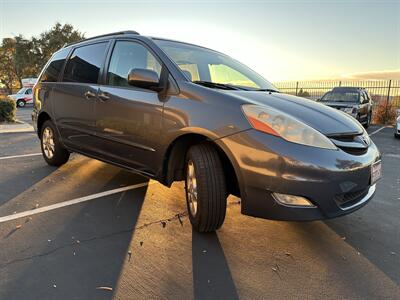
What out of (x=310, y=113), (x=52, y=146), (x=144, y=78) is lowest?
(x=52, y=146)

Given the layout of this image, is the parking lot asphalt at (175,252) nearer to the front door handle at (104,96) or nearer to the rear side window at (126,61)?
the front door handle at (104,96)

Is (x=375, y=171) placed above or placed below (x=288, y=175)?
below

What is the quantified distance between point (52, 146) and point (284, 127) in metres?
3.98

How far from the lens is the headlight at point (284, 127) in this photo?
2756mm

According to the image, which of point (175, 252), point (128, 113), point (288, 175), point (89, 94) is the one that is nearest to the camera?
point (288, 175)

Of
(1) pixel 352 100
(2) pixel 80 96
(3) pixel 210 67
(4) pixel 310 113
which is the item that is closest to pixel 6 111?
(2) pixel 80 96

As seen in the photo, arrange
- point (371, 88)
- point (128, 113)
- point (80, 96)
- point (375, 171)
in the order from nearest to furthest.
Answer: point (375, 171) < point (128, 113) < point (80, 96) < point (371, 88)

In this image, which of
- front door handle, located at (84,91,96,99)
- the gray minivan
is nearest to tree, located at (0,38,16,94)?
front door handle, located at (84,91,96,99)

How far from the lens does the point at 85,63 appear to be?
15.4 feet

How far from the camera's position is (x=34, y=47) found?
144ft

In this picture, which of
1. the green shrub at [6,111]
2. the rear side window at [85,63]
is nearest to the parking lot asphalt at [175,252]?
the rear side window at [85,63]

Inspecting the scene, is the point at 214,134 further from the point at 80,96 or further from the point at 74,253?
the point at 80,96

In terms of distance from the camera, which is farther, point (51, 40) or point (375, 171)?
point (51, 40)

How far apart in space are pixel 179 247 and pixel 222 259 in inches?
14.9
